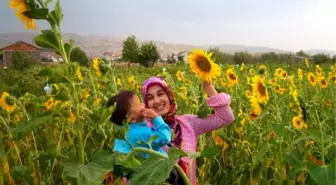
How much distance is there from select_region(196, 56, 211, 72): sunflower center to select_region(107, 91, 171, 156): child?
1.09 ft

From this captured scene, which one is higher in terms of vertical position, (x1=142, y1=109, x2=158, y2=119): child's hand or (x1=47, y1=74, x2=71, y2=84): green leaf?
(x1=47, y1=74, x2=71, y2=84): green leaf

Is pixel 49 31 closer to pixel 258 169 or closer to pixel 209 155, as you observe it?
pixel 209 155

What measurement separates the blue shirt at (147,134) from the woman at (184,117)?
235 millimetres

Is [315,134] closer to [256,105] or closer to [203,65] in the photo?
[203,65]

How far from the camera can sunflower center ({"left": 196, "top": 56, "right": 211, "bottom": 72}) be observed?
1.67 metres

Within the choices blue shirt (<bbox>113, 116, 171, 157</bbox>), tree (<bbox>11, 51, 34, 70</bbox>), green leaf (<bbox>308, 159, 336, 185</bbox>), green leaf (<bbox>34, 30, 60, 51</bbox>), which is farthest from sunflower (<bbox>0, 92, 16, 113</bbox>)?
tree (<bbox>11, 51, 34, 70</bbox>)

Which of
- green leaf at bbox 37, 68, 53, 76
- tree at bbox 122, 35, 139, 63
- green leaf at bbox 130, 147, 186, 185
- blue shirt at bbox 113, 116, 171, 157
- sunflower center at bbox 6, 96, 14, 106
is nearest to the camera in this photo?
green leaf at bbox 130, 147, 186, 185

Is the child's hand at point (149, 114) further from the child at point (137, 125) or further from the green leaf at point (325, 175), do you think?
the green leaf at point (325, 175)

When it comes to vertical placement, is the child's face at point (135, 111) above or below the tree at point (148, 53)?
above

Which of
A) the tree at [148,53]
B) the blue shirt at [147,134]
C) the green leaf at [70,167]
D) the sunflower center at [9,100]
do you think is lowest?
the tree at [148,53]

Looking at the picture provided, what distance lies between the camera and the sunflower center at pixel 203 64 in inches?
65.9

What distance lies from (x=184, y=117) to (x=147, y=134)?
1.29 ft

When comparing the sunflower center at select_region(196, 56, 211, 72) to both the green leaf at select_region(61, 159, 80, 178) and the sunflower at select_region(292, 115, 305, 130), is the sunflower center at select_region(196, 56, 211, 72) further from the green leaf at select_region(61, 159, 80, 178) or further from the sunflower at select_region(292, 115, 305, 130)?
the green leaf at select_region(61, 159, 80, 178)

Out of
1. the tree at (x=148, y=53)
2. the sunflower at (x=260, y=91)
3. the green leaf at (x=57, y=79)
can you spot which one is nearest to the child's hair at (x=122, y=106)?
the green leaf at (x=57, y=79)
